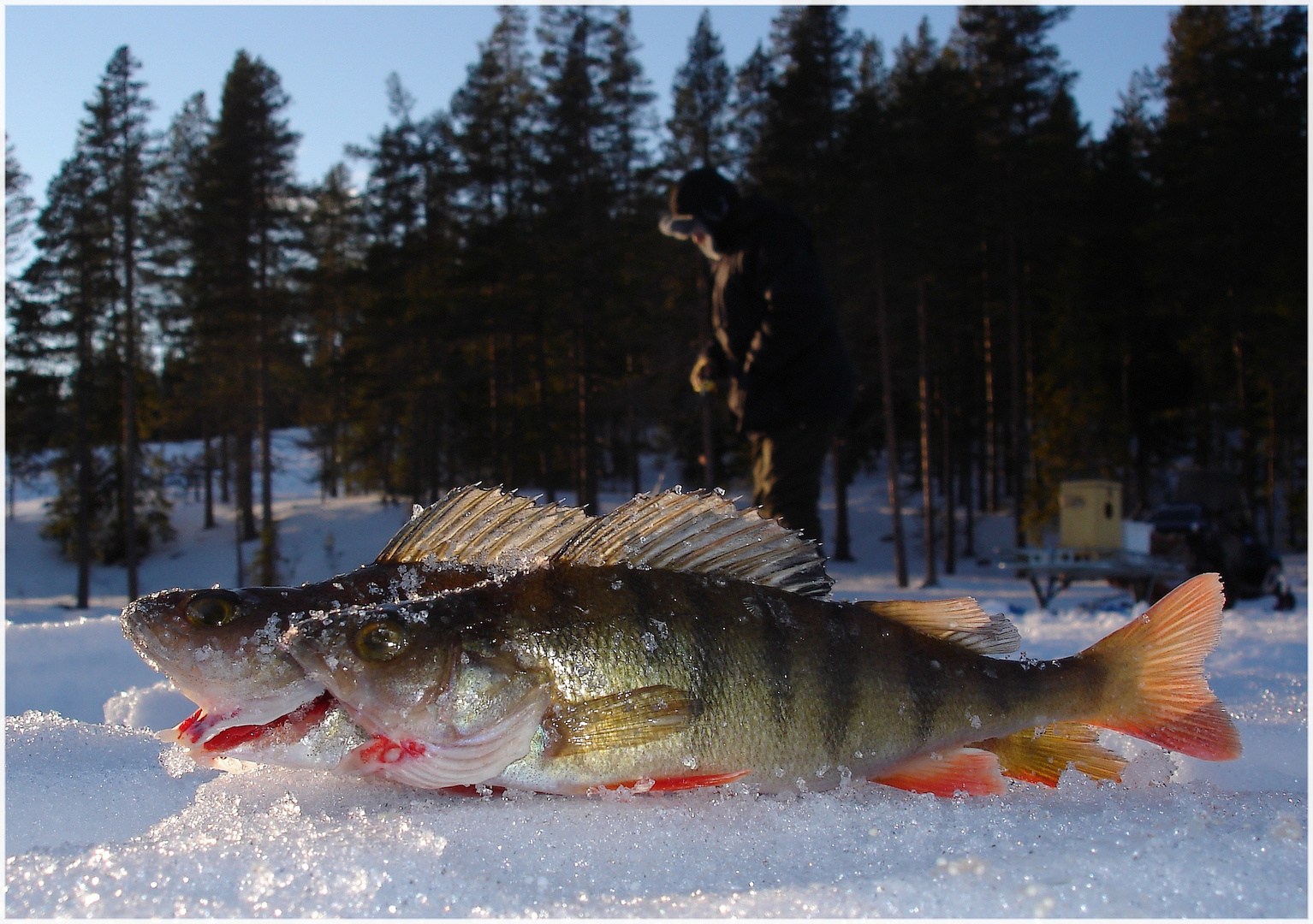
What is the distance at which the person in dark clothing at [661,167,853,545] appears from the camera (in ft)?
17.3

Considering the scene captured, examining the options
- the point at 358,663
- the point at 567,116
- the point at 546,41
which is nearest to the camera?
the point at 358,663

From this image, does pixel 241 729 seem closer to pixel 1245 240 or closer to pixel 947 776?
pixel 947 776

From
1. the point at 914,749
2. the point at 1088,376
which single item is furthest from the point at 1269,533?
the point at 914,749

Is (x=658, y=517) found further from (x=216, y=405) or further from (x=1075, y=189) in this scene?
(x=1075, y=189)

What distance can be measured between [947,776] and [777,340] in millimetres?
3707

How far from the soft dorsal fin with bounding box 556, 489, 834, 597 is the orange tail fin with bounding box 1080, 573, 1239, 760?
2.24ft

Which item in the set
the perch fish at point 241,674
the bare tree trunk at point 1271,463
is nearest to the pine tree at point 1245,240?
the bare tree trunk at point 1271,463

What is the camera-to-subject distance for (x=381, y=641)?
1614 mm

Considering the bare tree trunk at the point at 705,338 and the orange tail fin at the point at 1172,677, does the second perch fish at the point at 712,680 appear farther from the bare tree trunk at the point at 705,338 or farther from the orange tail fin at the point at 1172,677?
the bare tree trunk at the point at 705,338

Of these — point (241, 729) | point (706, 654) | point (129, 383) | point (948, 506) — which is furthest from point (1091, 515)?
point (129, 383)

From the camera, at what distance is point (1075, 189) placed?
31.7 meters

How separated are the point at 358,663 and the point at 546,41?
33230mm

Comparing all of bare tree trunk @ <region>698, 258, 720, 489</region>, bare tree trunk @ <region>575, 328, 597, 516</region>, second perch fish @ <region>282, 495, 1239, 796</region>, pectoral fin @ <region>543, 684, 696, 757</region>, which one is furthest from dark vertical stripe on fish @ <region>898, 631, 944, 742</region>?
bare tree trunk @ <region>575, 328, 597, 516</region>

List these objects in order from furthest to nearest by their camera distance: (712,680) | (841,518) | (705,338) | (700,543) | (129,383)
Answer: (841,518) → (129,383) → (705,338) → (700,543) → (712,680)
